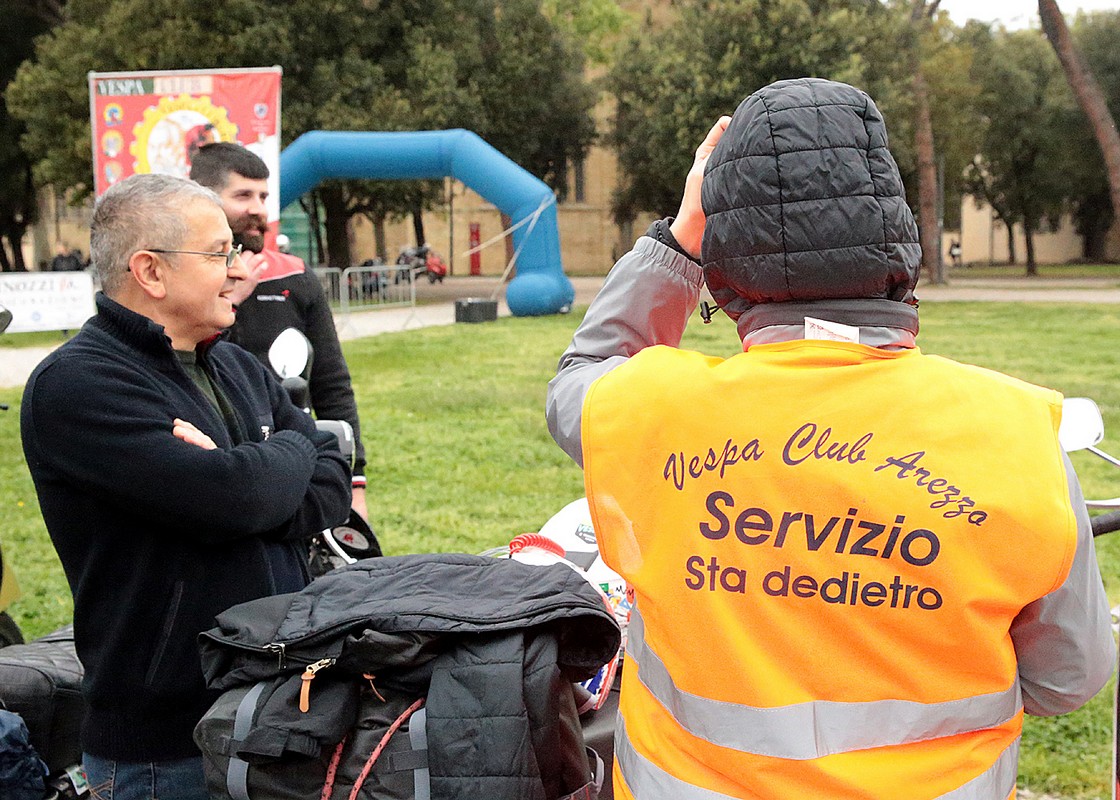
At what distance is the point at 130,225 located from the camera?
6.96 ft

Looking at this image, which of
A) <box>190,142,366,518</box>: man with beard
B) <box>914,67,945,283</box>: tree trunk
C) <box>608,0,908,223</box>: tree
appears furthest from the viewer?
<box>914,67,945,283</box>: tree trunk

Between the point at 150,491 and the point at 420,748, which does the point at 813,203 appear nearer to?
the point at 420,748

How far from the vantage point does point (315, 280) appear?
4.02 meters

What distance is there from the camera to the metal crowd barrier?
2102cm

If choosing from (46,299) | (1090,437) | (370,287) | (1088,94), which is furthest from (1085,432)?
(1088,94)

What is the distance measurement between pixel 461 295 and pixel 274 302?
27152 mm

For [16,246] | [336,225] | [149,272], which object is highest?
[336,225]

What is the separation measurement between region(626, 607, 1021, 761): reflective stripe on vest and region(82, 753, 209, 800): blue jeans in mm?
1124

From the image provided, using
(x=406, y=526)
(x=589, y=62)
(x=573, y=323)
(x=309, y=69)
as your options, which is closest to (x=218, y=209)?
(x=406, y=526)

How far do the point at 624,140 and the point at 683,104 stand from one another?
6661 millimetres

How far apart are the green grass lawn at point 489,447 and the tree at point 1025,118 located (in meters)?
26.8

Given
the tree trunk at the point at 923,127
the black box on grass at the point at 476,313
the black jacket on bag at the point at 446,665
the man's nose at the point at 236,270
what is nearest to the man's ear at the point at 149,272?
the man's nose at the point at 236,270

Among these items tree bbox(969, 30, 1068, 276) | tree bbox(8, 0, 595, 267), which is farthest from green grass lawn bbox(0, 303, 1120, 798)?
tree bbox(969, 30, 1068, 276)

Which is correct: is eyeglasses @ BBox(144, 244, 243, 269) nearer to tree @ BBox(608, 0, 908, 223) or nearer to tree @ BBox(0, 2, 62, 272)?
tree @ BBox(608, 0, 908, 223)
